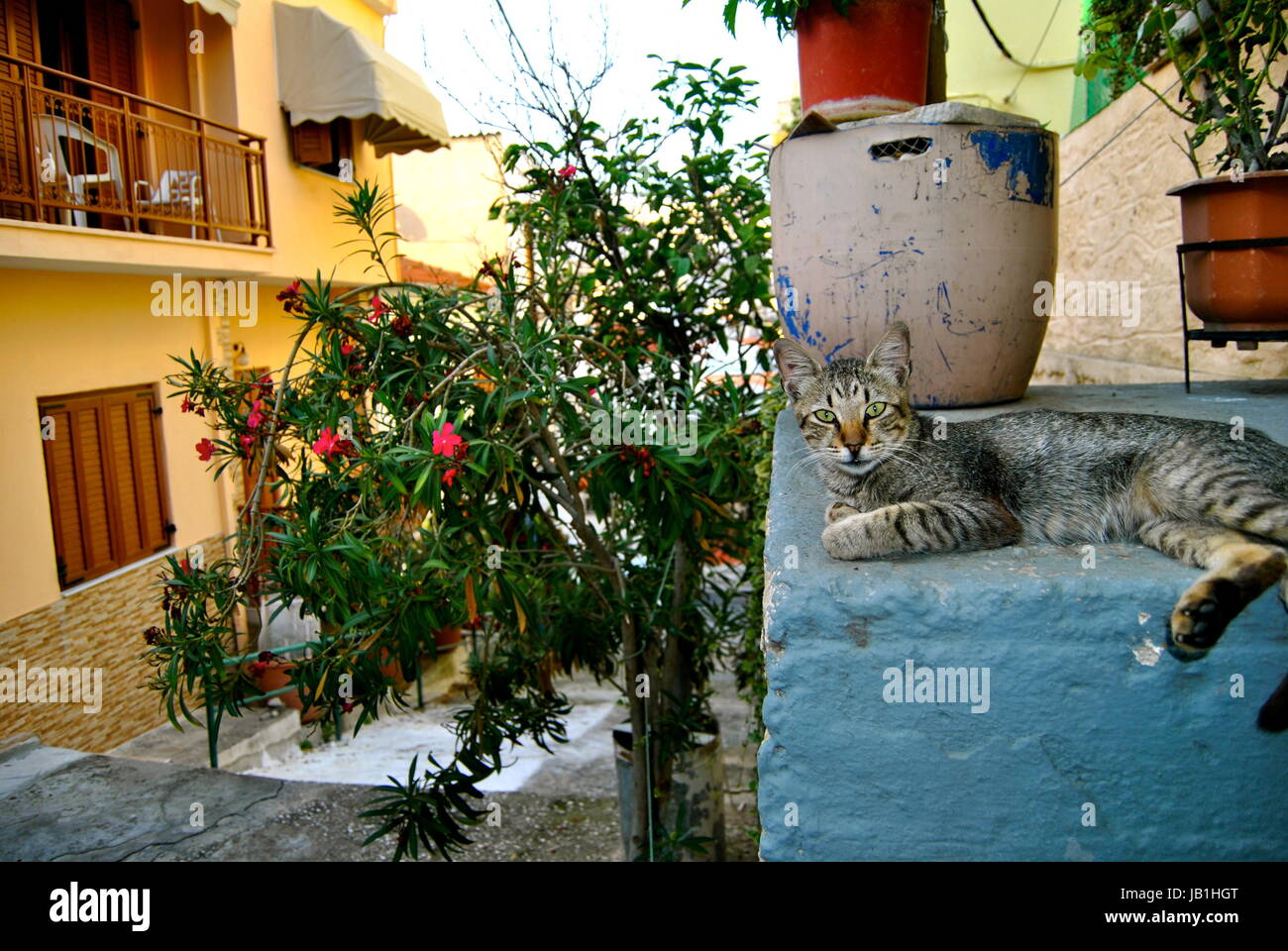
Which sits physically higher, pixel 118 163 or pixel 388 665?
pixel 118 163

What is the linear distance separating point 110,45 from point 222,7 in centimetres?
108

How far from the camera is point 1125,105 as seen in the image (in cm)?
529

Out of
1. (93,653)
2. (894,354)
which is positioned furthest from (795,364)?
(93,653)

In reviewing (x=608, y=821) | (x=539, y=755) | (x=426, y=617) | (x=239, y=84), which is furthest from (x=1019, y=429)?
(x=239, y=84)

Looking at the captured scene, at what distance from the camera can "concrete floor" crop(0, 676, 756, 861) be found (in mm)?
3791

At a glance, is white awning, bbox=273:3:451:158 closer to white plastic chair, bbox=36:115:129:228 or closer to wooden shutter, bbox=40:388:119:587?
white plastic chair, bbox=36:115:129:228

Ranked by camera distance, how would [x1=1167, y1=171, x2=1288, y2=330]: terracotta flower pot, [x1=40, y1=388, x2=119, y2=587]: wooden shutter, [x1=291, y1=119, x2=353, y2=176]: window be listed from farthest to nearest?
[x1=291, y1=119, x2=353, y2=176]: window
[x1=40, y1=388, x2=119, y2=587]: wooden shutter
[x1=1167, y1=171, x2=1288, y2=330]: terracotta flower pot

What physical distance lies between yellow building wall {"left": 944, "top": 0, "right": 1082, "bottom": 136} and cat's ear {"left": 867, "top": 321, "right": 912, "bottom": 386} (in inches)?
272

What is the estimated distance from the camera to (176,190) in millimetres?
6949

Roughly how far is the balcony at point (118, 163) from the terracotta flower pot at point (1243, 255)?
5867 millimetres

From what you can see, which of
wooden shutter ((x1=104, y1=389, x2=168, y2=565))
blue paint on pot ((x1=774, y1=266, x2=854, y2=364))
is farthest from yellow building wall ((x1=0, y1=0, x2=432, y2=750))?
blue paint on pot ((x1=774, y1=266, x2=854, y2=364))

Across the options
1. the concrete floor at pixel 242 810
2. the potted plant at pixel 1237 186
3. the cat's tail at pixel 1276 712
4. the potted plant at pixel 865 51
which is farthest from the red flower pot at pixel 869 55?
the concrete floor at pixel 242 810

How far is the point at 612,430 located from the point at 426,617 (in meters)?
0.89

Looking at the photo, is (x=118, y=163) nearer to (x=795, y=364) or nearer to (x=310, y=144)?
(x=310, y=144)
